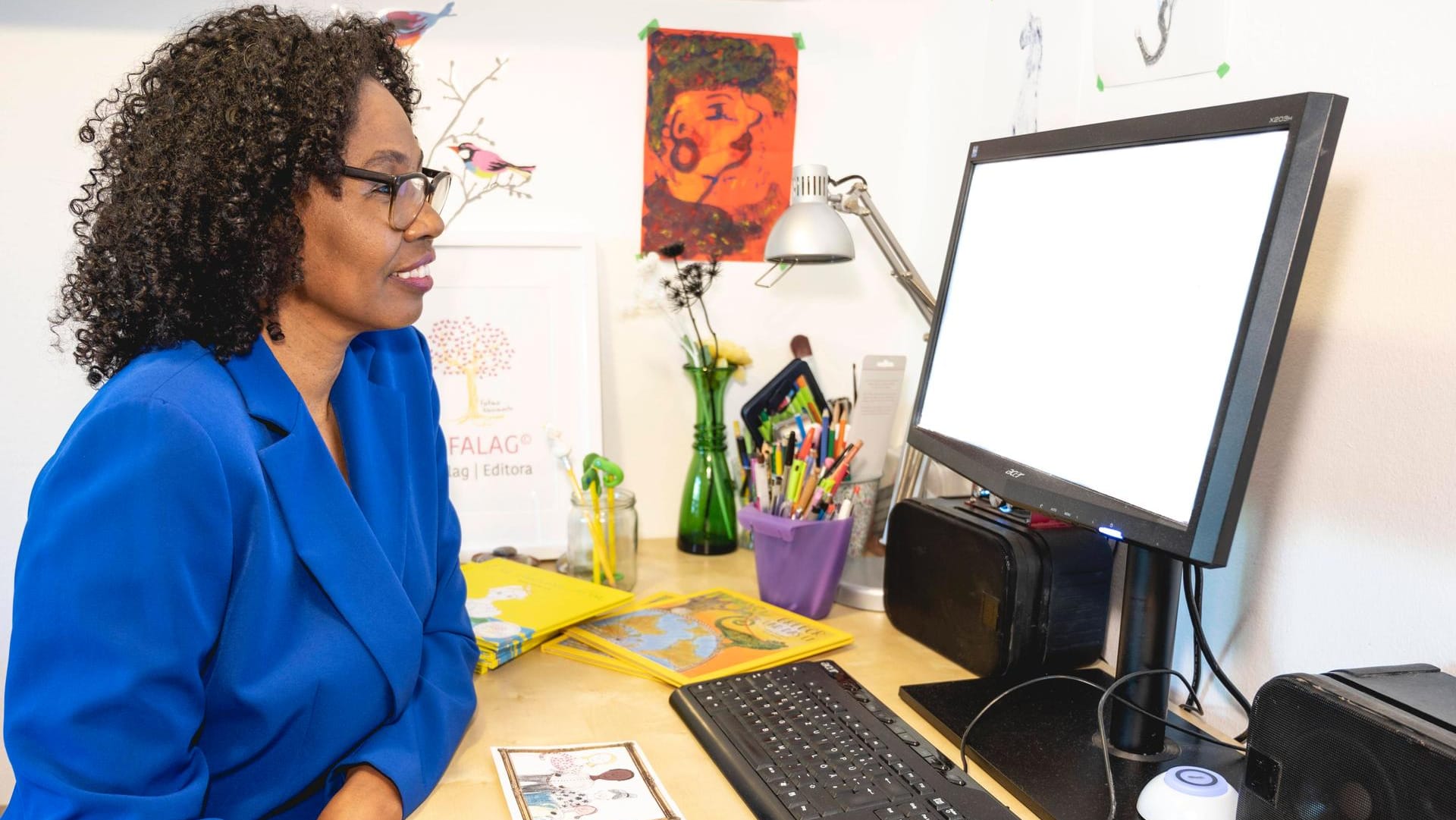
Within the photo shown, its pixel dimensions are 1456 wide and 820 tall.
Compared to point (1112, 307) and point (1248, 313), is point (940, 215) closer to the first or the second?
point (1112, 307)

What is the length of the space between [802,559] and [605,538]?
272 mm

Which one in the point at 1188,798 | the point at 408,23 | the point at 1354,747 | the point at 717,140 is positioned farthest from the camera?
the point at 717,140

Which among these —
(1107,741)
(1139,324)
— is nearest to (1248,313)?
(1139,324)

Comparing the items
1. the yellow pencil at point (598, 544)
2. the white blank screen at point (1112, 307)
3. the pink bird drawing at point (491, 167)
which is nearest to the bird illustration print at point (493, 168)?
the pink bird drawing at point (491, 167)

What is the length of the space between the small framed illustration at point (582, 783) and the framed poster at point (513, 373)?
23.5 inches

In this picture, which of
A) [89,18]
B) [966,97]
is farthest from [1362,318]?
[89,18]

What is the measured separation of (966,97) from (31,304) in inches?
51.9

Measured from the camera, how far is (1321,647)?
88cm

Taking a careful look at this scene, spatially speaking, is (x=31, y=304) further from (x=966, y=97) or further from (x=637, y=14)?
(x=966, y=97)

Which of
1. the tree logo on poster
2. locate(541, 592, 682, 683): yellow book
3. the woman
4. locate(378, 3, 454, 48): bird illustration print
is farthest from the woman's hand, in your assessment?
locate(378, 3, 454, 48): bird illustration print

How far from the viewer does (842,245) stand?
1320 millimetres

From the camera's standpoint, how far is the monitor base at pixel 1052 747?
2.68 ft

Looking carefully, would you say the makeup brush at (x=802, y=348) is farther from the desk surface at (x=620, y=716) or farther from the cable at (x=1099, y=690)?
the cable at (x=1099, y=690)

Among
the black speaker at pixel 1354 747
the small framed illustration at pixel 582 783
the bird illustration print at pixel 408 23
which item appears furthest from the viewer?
the bird illustration print at pixel 408 23
